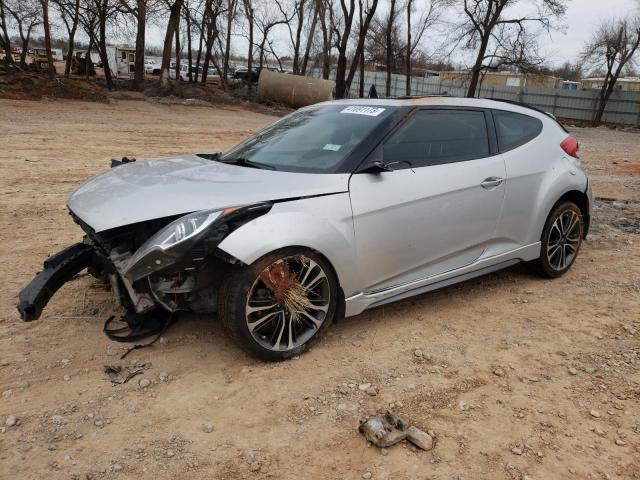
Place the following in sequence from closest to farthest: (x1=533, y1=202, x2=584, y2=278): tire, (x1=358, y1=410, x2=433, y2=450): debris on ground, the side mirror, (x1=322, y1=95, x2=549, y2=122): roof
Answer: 1. (x1=358, y1=410, x2=433, y2=450): debris on ground
2. the side mirror
3. (x1=322, y1=95, x2=549, y2=122): roof
4. (x1=533, y1=202, x2=584, y2=278): tire

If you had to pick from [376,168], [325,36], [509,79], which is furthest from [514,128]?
[509,79]

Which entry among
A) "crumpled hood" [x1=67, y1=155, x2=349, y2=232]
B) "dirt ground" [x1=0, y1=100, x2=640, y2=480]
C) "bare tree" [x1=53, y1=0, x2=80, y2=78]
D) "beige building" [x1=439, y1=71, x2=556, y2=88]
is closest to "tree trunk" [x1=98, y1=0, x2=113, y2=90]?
"bare tree" [x1=53, y1=0, x2=80, y2=78]

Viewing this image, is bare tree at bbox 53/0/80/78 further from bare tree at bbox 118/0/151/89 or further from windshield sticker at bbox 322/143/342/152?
windshield sticker at bbox 322/143/342/152

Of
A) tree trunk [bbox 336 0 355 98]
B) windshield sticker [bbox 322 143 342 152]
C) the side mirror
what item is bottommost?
the side mirror

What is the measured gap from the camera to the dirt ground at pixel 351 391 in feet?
8.66

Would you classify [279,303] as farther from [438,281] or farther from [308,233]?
[438,281]

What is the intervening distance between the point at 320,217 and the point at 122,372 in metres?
1.52

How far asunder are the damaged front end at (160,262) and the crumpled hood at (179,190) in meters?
0.07

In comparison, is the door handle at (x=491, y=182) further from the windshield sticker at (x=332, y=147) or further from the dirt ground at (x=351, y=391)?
the windshield sticker at (x=332, y=147)

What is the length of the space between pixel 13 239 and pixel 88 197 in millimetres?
2463

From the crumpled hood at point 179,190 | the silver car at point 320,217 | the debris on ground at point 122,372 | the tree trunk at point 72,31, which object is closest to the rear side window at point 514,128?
the silver car at point 320,217

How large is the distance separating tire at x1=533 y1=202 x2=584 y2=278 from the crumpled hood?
2.25 metres

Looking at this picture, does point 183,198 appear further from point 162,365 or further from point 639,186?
point 639,186

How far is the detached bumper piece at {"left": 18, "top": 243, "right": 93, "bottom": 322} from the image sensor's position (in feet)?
10.7
